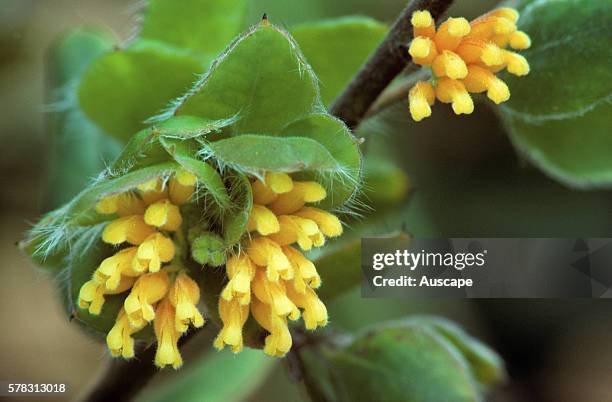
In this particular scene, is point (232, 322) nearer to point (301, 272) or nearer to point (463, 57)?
point (301, 272)

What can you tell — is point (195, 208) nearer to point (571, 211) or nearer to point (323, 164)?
point (323, 164)

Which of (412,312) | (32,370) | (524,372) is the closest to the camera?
(32,370)

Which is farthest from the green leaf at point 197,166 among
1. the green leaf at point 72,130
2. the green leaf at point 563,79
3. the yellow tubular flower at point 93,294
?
the green leaf at point 72,130

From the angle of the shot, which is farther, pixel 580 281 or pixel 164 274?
pixel 580 281

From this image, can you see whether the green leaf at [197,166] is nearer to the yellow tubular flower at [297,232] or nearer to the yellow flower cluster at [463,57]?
the yellow tubular flower at [297,232]

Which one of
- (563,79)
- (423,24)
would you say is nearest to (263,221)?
(423,24)

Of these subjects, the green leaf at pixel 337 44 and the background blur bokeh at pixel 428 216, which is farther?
the background blur bokeh at pixel 428 216

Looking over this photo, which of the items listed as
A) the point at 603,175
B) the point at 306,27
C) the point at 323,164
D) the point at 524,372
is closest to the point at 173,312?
the point at 323,164
